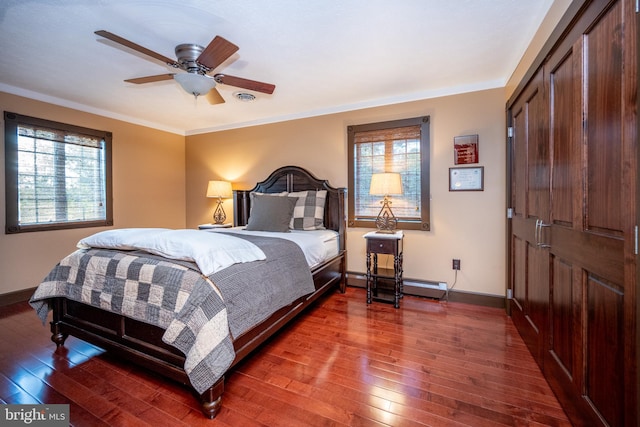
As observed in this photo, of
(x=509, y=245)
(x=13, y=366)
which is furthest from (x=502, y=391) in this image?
(x=13, y=366)

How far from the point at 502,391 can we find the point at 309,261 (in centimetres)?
167

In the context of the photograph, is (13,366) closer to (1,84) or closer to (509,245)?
(1,84)

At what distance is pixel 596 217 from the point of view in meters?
1.15

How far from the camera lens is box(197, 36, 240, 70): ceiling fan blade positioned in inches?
67.8

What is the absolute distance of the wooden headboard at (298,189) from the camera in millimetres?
3489

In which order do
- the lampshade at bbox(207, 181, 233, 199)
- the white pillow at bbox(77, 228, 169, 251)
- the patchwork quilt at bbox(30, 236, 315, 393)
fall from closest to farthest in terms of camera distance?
the patchwork quilt at bbox(30, 236, 315, 393) < the white pillow at bbox(77, 228, 169, 251) < the lampshade at bbox(207, 181, 233, 199)

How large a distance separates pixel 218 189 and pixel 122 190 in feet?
4.46

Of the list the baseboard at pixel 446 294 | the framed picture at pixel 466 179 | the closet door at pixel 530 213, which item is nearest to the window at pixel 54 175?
the baseboard at pixel 446 294

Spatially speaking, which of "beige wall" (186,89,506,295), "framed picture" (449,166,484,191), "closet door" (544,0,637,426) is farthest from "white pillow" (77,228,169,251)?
"framed picture" (449,166,484,191)

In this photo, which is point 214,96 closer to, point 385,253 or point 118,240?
point 118,240

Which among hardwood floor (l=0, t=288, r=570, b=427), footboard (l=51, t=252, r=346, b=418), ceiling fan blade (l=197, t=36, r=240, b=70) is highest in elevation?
ceiling fan blade (l=197, t=36, r=240, b=70)

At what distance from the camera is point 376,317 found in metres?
2.69

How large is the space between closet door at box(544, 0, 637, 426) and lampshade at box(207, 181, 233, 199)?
12.6ft

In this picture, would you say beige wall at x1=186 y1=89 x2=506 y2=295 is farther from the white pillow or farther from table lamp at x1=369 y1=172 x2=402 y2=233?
the white pillow
